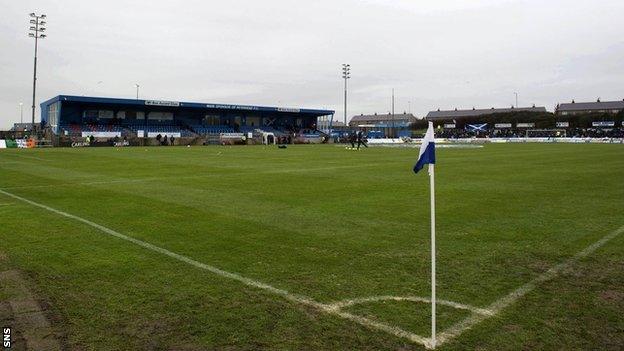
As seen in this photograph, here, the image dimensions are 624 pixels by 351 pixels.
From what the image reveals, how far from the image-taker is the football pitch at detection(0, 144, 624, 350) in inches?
185

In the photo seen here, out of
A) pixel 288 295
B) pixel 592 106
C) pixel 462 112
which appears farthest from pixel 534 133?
pixel 288 295

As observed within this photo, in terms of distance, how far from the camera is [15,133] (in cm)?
7244

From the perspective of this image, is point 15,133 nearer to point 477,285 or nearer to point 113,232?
point 113,232

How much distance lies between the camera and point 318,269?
677 cm

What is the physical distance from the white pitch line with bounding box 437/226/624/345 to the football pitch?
0.02 m

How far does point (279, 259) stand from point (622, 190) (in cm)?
1308

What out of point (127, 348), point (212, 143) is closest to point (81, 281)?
point (127, 348)

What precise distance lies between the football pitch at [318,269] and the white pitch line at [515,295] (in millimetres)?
24

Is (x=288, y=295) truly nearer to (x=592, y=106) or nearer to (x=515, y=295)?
(x=515, y=295)

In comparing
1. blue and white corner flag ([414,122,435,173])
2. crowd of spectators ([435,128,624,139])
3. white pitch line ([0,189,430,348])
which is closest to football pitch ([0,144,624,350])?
white pitch line ([0,189,430,348])

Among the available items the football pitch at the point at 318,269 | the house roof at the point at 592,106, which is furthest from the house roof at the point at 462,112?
the football pitch at the point at 318,269

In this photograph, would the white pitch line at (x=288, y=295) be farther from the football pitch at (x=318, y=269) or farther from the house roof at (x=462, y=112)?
the house roof at (x=462, y=112)

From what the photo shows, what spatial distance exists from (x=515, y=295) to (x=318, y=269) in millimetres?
2551

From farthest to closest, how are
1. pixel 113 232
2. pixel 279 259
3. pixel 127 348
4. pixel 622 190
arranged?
pixel 622 190
pixel 113 232
pixel 279 259
pixel 127 348
